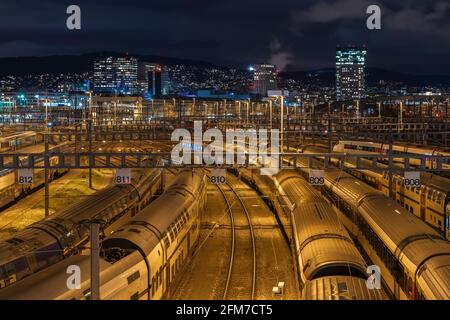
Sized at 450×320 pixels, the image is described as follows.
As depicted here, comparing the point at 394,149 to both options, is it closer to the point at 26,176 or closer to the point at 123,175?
the point at 123,175

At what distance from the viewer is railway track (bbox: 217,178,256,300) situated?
1703cm

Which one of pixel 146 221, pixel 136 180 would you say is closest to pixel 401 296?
pixel 146 221

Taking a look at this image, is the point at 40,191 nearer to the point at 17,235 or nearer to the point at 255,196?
the point at 255,196

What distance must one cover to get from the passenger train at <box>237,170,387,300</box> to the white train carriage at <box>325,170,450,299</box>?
1.01 meters

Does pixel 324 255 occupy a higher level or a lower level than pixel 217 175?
lower

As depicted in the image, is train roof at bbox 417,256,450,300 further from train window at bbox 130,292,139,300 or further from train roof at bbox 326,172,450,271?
train window at bbox 130,292,139,300

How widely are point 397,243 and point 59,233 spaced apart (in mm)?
8499

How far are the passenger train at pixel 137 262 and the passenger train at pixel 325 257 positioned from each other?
3.37 metres

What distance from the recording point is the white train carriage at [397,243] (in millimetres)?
11430

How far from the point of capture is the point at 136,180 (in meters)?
26.5

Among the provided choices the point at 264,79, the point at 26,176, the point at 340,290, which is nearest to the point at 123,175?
the point at 26,176

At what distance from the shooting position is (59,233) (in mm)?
15031

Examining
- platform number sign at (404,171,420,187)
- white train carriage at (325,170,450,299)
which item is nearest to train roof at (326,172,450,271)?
white train carriage at (325,170,450,299)

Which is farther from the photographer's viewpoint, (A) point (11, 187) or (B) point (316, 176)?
(A) point (11, 187)
